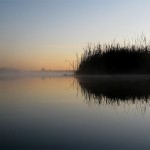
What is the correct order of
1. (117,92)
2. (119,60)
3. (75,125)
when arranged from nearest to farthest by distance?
1. (75,125)
2. (117,92)
3. (119,60)

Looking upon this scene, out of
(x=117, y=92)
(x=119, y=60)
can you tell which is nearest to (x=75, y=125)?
(x=117, y=92)

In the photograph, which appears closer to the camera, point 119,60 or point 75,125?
point 75,125

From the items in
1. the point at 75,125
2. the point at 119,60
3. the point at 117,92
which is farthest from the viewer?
the point at 119,60

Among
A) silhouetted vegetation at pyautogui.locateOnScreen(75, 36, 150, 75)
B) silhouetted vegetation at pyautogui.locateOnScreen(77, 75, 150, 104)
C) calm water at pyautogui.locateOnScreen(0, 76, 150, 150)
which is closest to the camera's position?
calm water at pyautogui.locateOnScreen(0, 76, 150, 150)

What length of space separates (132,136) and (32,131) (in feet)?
2.67

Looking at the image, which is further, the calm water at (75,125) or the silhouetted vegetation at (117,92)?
the silhouetted vegetation at (117,92)

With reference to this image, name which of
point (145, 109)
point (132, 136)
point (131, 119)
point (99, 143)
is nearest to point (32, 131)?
point (99, 143)

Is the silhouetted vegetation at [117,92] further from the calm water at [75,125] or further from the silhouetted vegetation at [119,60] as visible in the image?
the silhouetted vegetation at [119,60]

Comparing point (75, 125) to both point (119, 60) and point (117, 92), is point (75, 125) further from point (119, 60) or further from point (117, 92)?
point (119, 60)

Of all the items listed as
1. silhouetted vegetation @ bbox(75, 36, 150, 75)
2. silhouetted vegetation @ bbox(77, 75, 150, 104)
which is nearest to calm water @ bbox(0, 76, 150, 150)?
silhouetted vegetation @ bbox(77, 75, 150, 104)

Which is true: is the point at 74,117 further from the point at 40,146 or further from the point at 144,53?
the point at 144,53

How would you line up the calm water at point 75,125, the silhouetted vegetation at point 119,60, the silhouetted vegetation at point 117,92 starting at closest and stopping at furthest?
1. the calm water at point 75,125
2. the silhouetted vegetation at point 117,92
3. the silhouetted vegetation at point 119,60

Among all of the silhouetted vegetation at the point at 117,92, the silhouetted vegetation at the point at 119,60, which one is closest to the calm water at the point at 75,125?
the silhouetted vegetation at the point at 117,92

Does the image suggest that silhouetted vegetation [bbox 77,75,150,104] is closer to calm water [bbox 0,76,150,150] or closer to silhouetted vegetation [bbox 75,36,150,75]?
calm water [bbox 0,76,150,150]
